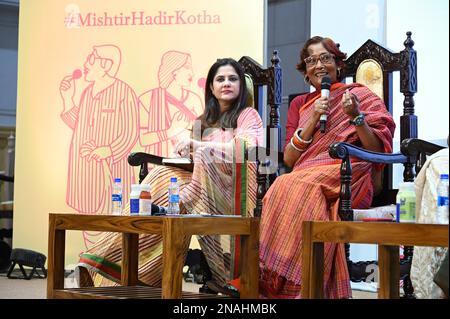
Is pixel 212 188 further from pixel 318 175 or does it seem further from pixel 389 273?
pixel 389 273

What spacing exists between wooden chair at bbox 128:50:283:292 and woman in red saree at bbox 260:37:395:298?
0.33 feet

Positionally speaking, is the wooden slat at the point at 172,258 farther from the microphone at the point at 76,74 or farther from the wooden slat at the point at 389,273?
the microphone at the point at 76,74

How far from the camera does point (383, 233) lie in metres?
2.13

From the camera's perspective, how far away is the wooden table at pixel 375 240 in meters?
2.04

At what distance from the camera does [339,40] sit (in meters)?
4.84

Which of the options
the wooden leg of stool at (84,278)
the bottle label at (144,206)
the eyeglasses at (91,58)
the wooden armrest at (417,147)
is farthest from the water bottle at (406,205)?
the eyeglasses at (91,58)

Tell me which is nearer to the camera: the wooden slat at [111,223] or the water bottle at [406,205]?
the water bottle at [406,205]

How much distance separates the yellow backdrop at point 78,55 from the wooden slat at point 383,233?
2660mm

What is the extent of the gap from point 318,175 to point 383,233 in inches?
44.3

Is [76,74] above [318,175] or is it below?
above

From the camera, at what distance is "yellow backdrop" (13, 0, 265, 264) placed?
490 cm

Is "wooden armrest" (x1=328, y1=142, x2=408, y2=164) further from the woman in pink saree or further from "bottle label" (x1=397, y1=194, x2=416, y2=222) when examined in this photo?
"bottle label" (x1=397, y1=194, x2=416, y2=222)

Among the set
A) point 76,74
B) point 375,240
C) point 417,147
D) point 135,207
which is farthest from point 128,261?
point 76,74

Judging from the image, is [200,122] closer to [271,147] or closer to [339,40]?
[271,147]
